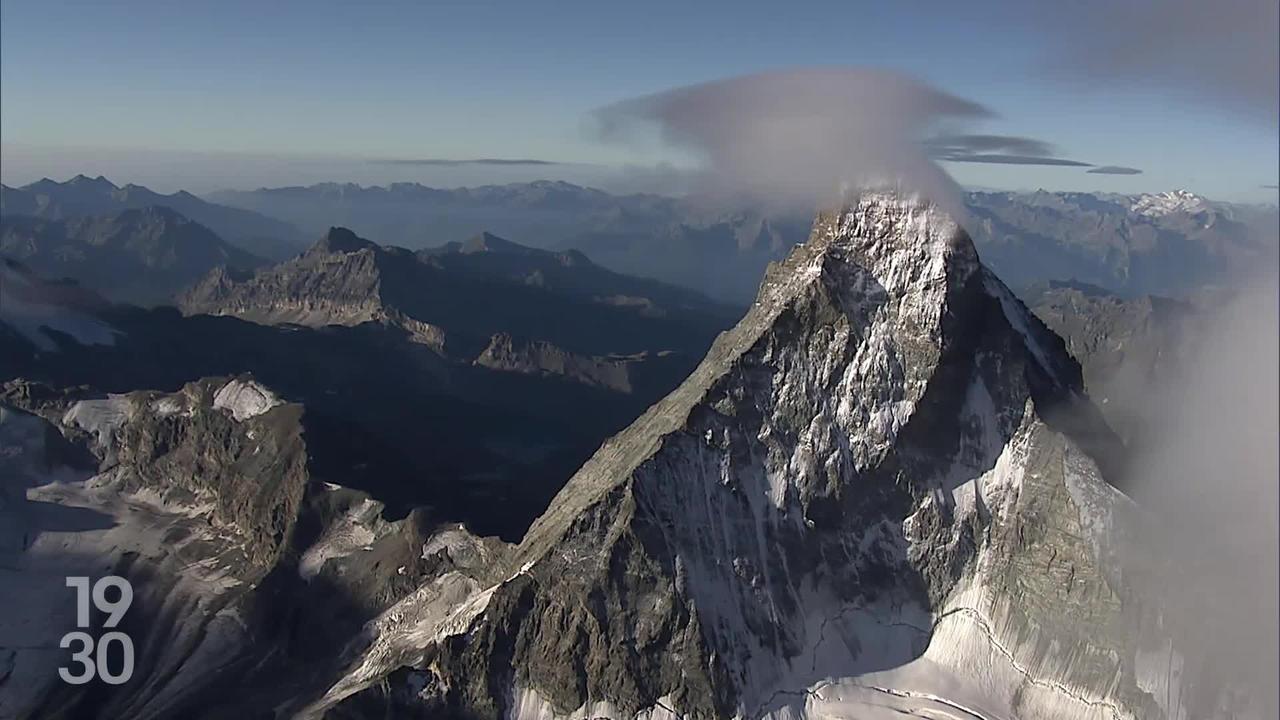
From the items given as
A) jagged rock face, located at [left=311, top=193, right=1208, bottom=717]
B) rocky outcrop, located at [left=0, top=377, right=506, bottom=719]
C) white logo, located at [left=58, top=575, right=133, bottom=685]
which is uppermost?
jagged rock face, located at [left=311, top=193, right=1208, bottom=717]

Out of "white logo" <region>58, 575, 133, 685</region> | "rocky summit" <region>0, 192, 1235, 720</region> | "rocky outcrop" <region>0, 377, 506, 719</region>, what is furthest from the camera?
"white logo" <region>58, 575, 133, 685</region>

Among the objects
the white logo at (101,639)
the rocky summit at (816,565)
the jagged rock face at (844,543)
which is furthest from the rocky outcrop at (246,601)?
the jagged rock face at (844,543)

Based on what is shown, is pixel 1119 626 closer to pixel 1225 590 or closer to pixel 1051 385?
pixel 1225 590

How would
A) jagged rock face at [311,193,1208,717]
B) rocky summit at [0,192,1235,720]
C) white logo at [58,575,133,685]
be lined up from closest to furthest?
1. rocky summit at [0,192,1235,720]
2. jagged rock face at [311,193,1208,717]
3. white logo at [58,575,133,685]

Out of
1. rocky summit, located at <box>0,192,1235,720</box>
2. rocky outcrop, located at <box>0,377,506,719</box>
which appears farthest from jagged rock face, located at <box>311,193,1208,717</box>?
rocky outcrop, located at <box>0,377,506,719</box>

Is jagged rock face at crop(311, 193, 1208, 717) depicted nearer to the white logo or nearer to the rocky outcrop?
the rocky outcrop

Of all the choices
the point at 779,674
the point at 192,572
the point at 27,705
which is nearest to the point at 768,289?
the point at 779,674

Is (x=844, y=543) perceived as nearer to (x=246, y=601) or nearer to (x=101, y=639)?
(x=246, y=601)
